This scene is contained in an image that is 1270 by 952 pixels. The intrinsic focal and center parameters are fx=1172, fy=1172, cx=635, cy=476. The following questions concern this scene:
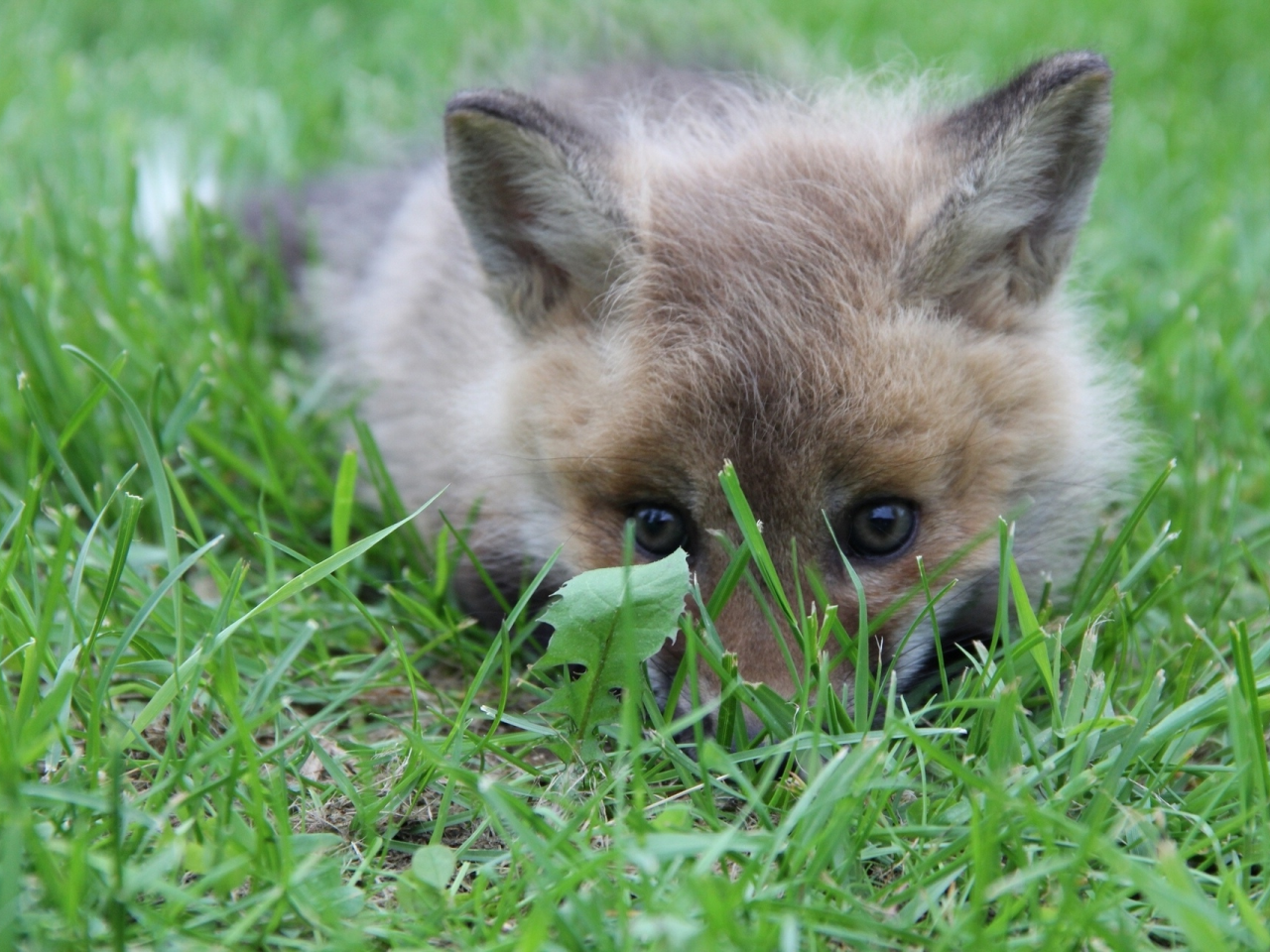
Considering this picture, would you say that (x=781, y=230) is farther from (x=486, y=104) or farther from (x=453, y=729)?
(x=453, y=729)

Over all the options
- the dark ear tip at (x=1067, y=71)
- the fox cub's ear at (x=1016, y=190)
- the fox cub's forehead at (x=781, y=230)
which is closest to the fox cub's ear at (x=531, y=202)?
the fox cub's forehead at (x=781, y=230)

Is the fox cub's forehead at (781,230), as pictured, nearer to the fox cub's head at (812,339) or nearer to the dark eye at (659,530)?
the fox cub's head at (812,339)

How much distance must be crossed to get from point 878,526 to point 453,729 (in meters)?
0.98

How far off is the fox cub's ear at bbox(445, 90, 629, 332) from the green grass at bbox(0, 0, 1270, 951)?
0.69 meters

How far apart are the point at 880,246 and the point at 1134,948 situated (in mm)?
1550

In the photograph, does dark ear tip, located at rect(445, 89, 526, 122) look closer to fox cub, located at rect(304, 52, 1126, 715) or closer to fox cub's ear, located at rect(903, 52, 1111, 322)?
fox cub, located at rect(304, 52, 1126, 715)

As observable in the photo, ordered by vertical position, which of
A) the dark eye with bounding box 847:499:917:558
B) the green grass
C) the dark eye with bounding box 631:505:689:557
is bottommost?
the green grass

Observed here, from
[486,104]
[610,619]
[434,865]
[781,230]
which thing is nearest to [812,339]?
[781,230]

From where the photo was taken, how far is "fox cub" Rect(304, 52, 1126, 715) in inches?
96.7

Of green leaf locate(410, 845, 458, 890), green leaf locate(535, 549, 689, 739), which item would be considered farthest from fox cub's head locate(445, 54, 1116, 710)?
green leaf locate(410, 845, 458, 890)

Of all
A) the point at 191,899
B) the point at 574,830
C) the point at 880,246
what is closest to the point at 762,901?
the point at 574,830

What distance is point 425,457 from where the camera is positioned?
3.58 metres

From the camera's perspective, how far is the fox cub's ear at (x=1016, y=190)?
102 inches

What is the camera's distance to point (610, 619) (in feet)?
7.33
